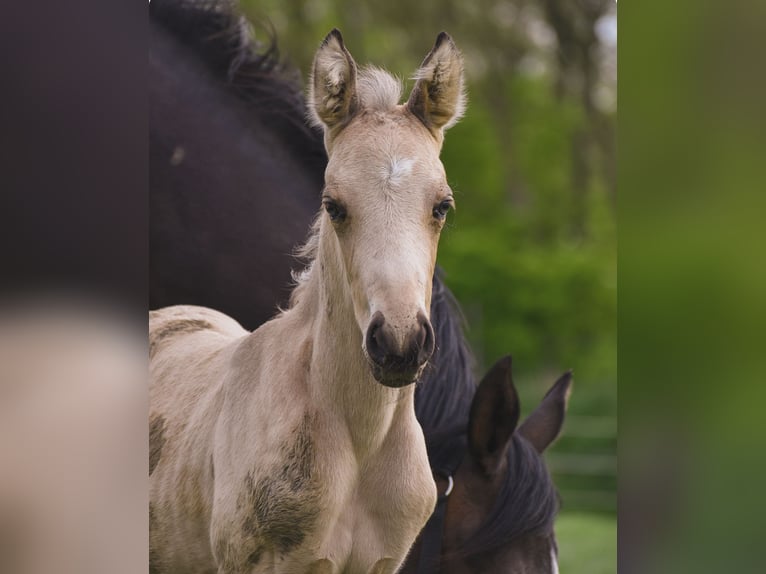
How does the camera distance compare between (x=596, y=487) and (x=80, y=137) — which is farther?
(x=596, y=487)

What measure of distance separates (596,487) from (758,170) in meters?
4.60

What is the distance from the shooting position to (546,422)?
1.95 metres

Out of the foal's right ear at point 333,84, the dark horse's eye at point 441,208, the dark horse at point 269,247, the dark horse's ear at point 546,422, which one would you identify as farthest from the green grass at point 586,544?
the foal's right ear at point 333,84

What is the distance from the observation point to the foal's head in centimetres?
129

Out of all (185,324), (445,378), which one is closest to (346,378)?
(445,378)

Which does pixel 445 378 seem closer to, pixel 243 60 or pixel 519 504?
pixel 519 504

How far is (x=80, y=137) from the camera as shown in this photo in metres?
1.21

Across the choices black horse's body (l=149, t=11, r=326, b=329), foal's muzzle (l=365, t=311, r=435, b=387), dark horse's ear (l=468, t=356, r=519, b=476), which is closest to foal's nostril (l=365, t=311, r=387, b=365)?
foal's muzzle (l=365, t=311, r=435, b=387)

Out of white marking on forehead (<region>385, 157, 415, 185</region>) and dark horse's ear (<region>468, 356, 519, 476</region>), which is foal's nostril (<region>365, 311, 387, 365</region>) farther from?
dark horse's ear (<region>468, 356, 519, 476</region>)

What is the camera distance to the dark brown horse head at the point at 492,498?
1.78 meters

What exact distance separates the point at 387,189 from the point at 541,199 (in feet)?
19.9

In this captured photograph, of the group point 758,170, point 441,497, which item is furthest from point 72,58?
point 441,497

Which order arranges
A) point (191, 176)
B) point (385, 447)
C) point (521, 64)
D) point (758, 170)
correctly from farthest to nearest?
1. point (521, 64)
2. point (191, 176)
3. point (385, 447)
4. point (758, 170)

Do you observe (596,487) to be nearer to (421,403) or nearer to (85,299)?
(421,403)
